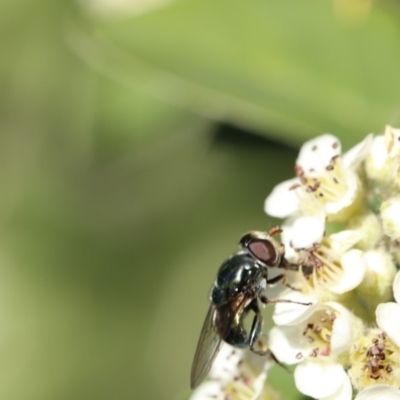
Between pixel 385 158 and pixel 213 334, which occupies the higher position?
pixel 385 158

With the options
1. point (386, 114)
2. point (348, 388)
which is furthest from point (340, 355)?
point (386, 114)

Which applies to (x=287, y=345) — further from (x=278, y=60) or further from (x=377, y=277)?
(x=278, y=60)

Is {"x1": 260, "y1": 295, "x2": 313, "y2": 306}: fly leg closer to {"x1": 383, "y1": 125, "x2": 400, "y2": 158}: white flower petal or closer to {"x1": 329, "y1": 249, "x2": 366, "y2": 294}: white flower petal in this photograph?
{"x1": 329, "y1": 249, "x2": 366, "y2": 294}: white flower petal

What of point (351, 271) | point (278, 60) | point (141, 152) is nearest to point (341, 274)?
point (351, 271)

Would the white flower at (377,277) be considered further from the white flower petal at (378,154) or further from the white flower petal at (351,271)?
the white flower petal at (378,154)

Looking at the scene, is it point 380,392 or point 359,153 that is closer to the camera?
point 380,392

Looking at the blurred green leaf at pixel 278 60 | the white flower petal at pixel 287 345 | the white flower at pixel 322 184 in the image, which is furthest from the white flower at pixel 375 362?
the blurred green leaf at pixel 278 60
